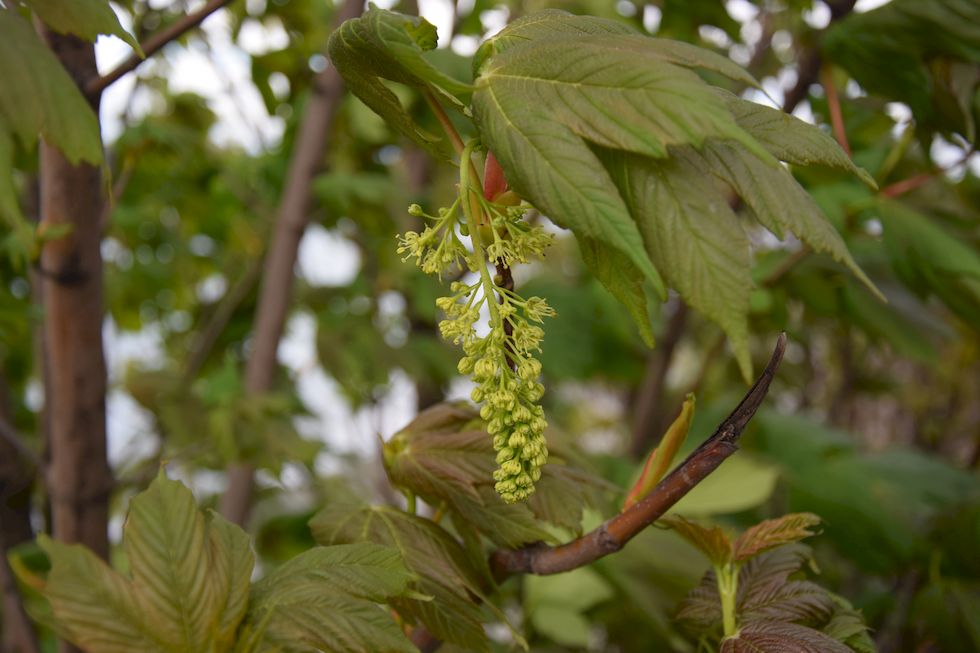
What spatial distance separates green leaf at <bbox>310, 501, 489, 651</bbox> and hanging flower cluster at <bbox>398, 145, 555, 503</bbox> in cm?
7

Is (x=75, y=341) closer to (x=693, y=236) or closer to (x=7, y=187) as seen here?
(x=7, y=187)

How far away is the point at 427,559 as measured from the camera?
402 millimetres

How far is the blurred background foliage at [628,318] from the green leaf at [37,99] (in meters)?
0.33

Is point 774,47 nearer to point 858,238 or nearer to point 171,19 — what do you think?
point 858,238

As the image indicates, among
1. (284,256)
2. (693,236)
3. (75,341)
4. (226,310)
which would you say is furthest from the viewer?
(226,310)

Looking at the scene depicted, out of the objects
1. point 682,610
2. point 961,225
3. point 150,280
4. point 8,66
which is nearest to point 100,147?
point 8,66

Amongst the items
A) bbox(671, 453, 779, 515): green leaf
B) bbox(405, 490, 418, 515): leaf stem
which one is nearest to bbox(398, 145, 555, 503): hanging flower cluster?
bbox(405, 490, 418, 515): leaf stem

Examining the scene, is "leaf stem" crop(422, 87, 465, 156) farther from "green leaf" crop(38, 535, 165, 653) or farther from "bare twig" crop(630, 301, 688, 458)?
"bare twig" crop(630, 301, 688, 458)

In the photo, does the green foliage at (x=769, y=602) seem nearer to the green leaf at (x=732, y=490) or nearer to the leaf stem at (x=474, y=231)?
the leaf stem at (x=474, y=231)

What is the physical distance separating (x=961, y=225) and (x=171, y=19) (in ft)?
2.41

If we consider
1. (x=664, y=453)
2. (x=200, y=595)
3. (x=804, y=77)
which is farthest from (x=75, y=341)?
(x=804, y=77)

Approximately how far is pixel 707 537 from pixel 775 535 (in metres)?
0.03

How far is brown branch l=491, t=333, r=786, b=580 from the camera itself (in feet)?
1.10

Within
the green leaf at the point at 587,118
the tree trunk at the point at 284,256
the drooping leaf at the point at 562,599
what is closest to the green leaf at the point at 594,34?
the green leaf at the point at 587,118
